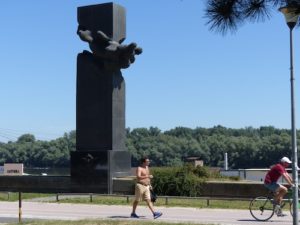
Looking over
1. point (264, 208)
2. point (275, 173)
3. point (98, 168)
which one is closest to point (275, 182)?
point (275, 173)

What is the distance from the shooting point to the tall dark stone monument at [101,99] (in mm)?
28219

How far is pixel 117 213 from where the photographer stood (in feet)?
65.7

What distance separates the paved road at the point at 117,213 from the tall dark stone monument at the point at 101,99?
499cm

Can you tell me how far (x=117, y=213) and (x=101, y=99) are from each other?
9313 millimetres

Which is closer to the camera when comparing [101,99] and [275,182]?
[275,182]

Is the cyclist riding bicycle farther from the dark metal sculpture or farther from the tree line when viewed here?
the tree line

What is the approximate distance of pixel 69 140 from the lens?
13000cm

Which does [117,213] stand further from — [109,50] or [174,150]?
[174,150]

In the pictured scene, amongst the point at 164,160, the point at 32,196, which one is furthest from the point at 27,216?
the point at 164,160

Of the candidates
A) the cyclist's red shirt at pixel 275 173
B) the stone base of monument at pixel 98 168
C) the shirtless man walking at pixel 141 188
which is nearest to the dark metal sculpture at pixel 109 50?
the stone base of monument at pixel 98 168

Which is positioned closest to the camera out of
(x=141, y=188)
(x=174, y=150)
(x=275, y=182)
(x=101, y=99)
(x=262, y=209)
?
(x=262, y=209)

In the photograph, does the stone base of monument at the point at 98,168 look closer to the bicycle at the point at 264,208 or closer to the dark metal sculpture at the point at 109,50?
the dark metal sculpture at the point at 109,50

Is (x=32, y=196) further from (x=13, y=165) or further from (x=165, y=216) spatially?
(x=13, y=165)

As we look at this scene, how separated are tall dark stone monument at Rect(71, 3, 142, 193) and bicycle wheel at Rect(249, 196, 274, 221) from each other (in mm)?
10362
